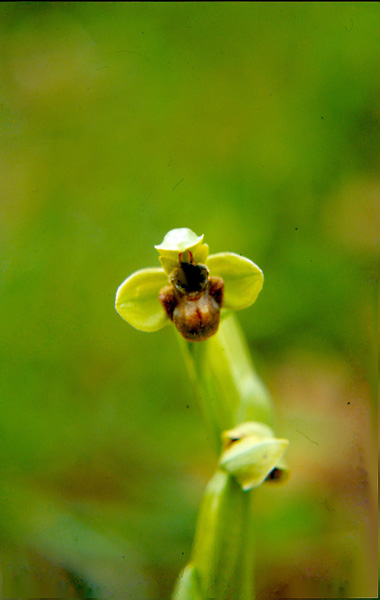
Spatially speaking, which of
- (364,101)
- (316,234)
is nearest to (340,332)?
(316,234)

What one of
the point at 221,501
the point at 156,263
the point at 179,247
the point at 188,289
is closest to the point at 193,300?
the point at 188,289

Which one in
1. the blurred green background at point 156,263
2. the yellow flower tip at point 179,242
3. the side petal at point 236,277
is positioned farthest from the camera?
the blurred green background at point 156,263

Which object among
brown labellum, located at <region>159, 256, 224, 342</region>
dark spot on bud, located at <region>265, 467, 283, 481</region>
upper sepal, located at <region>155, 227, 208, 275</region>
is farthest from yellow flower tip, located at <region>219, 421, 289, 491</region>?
upper sepal, located at <region>155, 227, 208, 275</region>

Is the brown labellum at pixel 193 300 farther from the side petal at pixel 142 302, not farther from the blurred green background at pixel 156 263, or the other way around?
the blurred green background at pixel 156 263

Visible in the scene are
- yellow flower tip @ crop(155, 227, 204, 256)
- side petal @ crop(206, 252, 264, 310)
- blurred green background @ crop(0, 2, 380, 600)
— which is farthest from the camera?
blurred green background @ crop(0, 2, 380, 600)

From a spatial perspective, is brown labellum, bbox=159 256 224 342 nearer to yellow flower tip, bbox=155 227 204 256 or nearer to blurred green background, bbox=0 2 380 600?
yellow flower tip, bbox=155 227 204 256

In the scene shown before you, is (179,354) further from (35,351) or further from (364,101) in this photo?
(364,101)

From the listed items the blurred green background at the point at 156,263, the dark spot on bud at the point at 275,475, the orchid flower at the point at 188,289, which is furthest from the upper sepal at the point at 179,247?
the blurred green background at the point at 156,263
